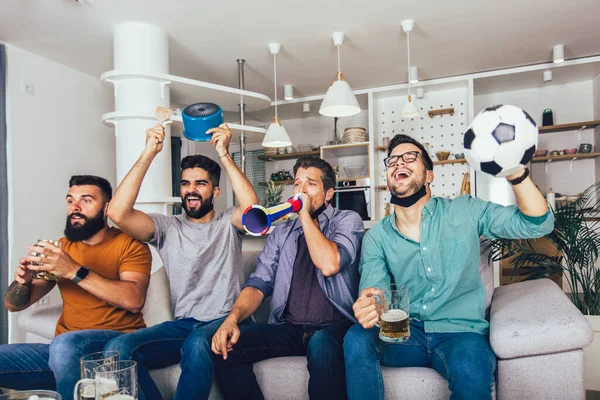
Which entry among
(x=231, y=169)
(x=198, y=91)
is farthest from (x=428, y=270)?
(x=198, y=91)

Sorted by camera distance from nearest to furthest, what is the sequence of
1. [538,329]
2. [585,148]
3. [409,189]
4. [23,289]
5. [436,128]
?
[538,329], [409,189], [23,289], [585,148], [436,128]

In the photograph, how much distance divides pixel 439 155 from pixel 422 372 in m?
3.78

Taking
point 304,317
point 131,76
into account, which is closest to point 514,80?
point 131,76

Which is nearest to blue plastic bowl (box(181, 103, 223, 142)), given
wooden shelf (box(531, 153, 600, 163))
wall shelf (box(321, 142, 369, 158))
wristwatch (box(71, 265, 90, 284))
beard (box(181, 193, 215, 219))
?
beard (box(181, 193, 215, 219))

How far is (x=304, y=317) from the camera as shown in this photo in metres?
1.90

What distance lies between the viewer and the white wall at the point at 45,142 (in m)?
3.72

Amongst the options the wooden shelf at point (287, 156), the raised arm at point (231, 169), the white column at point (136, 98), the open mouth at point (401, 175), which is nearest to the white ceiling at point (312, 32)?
the white column at point (136, 98)

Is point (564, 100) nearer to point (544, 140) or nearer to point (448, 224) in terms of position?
point (544, 140)

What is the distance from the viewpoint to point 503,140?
123 centimetres

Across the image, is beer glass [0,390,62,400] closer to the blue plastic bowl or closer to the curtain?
the blue plastic bowl

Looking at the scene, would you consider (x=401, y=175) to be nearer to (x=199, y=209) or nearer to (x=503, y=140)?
(x=503, y=140)

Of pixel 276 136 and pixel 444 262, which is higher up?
pixel 276 136

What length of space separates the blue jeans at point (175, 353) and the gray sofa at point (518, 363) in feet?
0.33

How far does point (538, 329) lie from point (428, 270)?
0.40m
